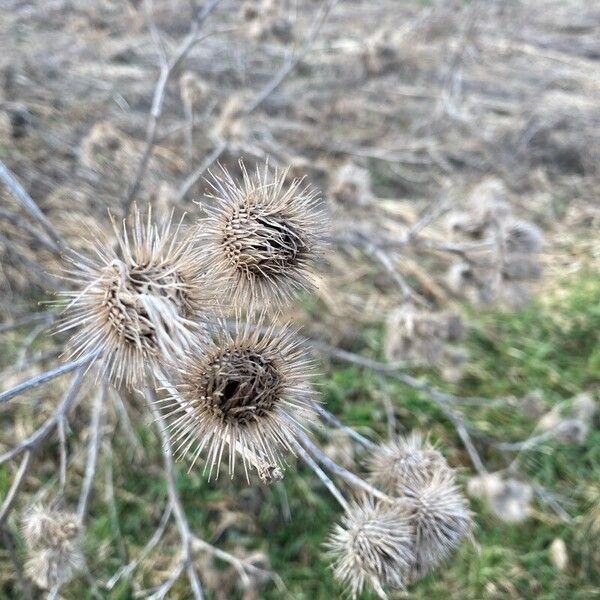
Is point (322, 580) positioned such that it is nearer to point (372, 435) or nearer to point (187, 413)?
point (372, 435)

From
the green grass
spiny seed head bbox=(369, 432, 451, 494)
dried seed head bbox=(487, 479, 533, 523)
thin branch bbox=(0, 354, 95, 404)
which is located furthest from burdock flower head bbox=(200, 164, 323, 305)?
dried seed head bbox=(487, 479, 533, 523)

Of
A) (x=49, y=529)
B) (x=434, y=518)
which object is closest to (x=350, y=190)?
(x=434, y=518)

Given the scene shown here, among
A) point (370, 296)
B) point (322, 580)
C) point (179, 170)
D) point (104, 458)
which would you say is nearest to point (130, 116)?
point (179, 170)

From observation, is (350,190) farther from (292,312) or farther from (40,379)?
(40,379)

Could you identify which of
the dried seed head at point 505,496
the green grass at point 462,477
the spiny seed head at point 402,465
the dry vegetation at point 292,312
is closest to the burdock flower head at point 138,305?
the dry vegetation at point 292,312

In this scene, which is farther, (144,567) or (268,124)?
(268,124)

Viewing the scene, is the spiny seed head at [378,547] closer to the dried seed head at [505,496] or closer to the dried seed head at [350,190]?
the dried seed head at [505,496]
